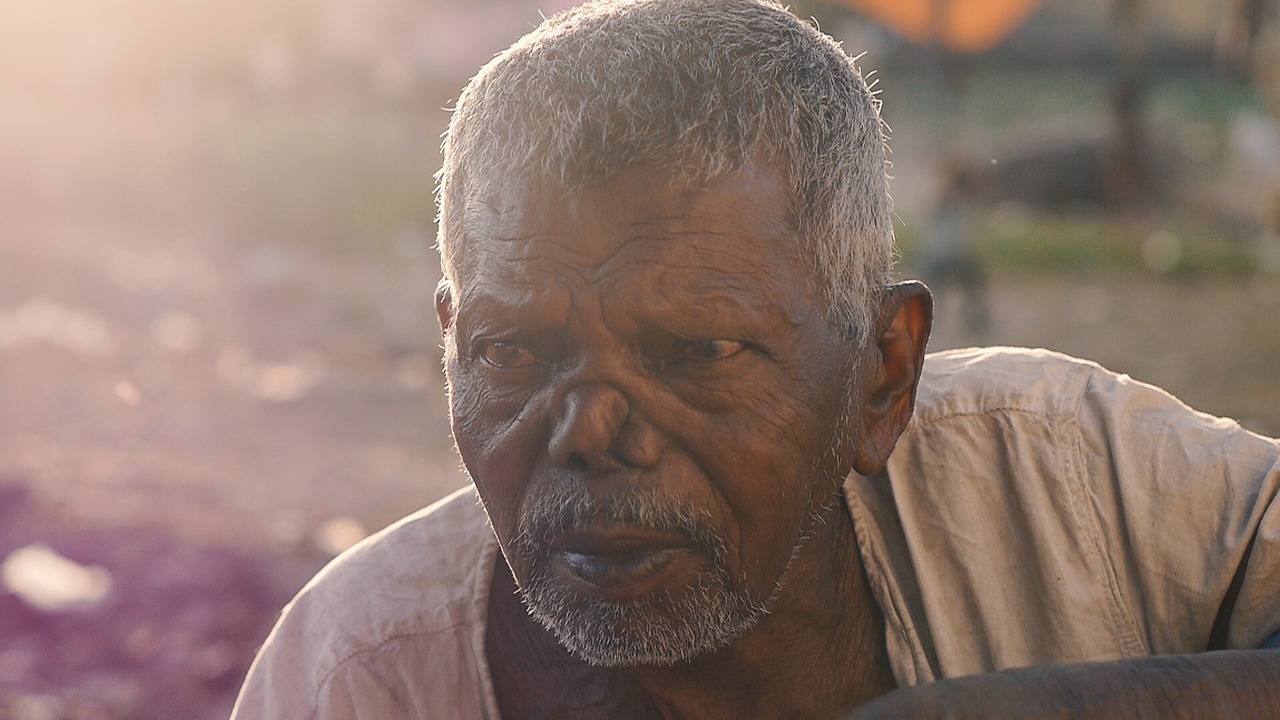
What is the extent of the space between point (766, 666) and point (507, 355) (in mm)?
733

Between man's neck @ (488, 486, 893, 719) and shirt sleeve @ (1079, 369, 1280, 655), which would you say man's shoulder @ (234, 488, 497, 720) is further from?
shirt sleeve @ (1079, 369, 1280, 655)

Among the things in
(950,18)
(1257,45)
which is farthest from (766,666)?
(1257,45)

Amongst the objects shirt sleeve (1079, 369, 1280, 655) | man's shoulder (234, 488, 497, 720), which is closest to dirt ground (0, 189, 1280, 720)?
man's shoulder (234, 488, 497, 720)

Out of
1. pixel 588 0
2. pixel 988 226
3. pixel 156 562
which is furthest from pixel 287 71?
pixel 588 0

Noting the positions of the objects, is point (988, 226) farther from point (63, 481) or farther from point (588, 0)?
point (588, 0)

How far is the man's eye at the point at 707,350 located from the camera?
2139mm

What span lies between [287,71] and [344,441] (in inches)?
335

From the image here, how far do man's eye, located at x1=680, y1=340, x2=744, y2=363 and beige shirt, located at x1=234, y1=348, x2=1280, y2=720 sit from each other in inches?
23.5

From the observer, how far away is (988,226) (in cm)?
1320

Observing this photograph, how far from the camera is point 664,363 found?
7.04ft

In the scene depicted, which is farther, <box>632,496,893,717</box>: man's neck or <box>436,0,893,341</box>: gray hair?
<box>632,496,893,717</box>: man's neck

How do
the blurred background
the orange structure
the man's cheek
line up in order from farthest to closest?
the orange structure, the blurred background, the man's cheek

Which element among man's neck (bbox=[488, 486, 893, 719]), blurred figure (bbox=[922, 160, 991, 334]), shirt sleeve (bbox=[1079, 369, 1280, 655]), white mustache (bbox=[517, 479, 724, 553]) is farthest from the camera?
blurred figure (bbox=[922, 160, 991, 334])

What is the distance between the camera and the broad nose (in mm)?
2070
